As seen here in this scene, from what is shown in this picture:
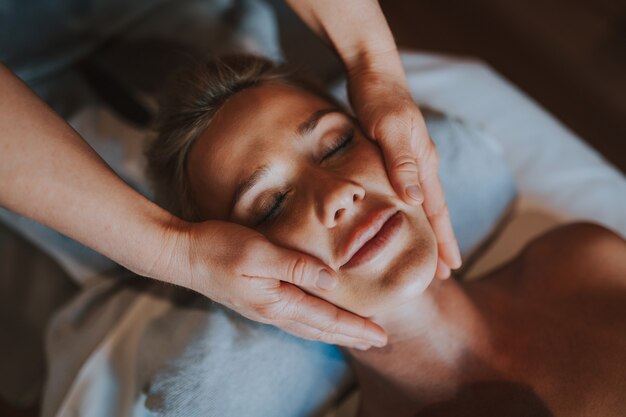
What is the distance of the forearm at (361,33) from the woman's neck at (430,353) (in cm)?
54

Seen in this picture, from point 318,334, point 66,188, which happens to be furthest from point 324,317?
point 66,188

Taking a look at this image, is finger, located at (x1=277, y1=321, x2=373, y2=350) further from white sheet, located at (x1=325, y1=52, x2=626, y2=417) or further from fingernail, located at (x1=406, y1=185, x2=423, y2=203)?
white sheet, located at (x1=325, y1=52, x2=626, y2=417)

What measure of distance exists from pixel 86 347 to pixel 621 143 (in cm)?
220

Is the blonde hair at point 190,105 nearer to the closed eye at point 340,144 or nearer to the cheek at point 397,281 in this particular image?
the closed eye at point 340,144

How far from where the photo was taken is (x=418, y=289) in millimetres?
1009

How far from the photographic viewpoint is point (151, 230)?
3.35ft

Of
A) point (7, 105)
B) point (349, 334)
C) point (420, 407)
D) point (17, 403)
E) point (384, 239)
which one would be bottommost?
point (17, 403)

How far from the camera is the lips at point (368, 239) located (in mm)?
999

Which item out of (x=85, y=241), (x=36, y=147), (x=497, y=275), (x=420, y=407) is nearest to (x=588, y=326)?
(x=497, y=275)

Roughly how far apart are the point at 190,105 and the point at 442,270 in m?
0.71

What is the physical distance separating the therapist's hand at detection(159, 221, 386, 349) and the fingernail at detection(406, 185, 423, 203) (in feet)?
0.74

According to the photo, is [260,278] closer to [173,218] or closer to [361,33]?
[173,218]

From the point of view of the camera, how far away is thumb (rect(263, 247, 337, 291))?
3.14ft

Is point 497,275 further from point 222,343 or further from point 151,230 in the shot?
point 151,230
